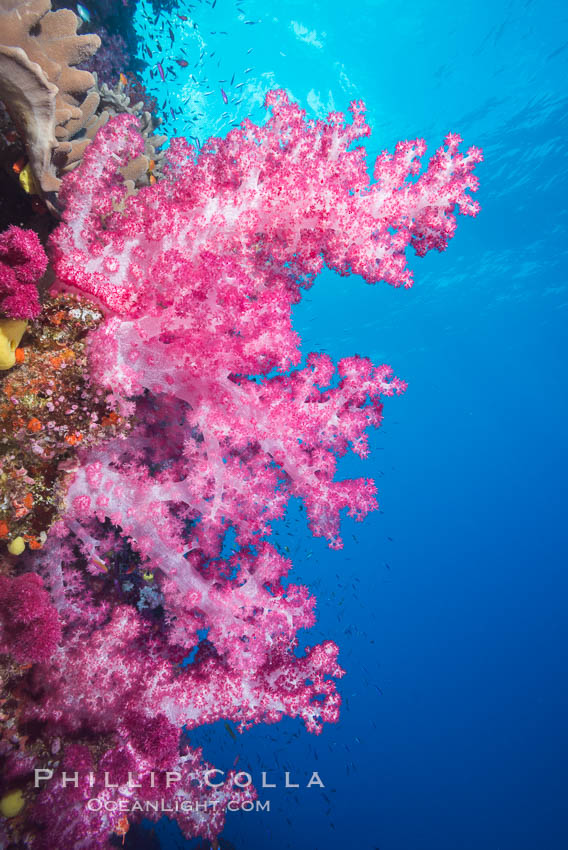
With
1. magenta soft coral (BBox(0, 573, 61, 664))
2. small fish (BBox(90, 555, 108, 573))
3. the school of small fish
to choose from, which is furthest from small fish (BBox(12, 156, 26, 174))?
the school of small fish

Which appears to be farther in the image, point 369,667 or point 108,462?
point 369,667

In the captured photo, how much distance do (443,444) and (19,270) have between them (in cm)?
8199

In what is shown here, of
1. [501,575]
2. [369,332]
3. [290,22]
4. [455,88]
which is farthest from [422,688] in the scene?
[290,22]

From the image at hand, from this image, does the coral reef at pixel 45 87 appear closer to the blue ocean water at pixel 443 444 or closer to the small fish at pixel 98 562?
the small fish at pixel 98 562

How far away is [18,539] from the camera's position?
278 cm

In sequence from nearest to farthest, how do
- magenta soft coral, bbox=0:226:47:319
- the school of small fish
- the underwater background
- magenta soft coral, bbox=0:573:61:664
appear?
1. magenta soft coral, bbox=0:226:47:319
2. magenta soft coral, bbox=0:573:61:664
3. the school of small fish
4. the underwater background

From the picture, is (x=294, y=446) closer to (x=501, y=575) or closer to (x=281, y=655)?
(x=281, y=655)

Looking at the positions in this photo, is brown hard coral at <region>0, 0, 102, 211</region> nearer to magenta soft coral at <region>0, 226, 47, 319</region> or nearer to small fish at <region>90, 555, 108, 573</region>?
magenta soft coral at <region>0, 226, 47, 319</region>

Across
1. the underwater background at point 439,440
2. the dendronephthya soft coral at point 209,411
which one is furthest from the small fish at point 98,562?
the underwater background at point 439,440

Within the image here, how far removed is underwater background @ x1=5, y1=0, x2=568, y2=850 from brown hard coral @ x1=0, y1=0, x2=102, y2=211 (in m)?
7.04

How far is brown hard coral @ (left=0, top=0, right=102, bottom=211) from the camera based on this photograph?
90.9 inches

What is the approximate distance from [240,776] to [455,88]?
86.5 feet

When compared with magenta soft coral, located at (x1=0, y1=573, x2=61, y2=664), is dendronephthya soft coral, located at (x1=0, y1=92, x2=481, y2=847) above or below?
above

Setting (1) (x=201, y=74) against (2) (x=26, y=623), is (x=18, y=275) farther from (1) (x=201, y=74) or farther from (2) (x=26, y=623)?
(1) (x=201, y=74)
